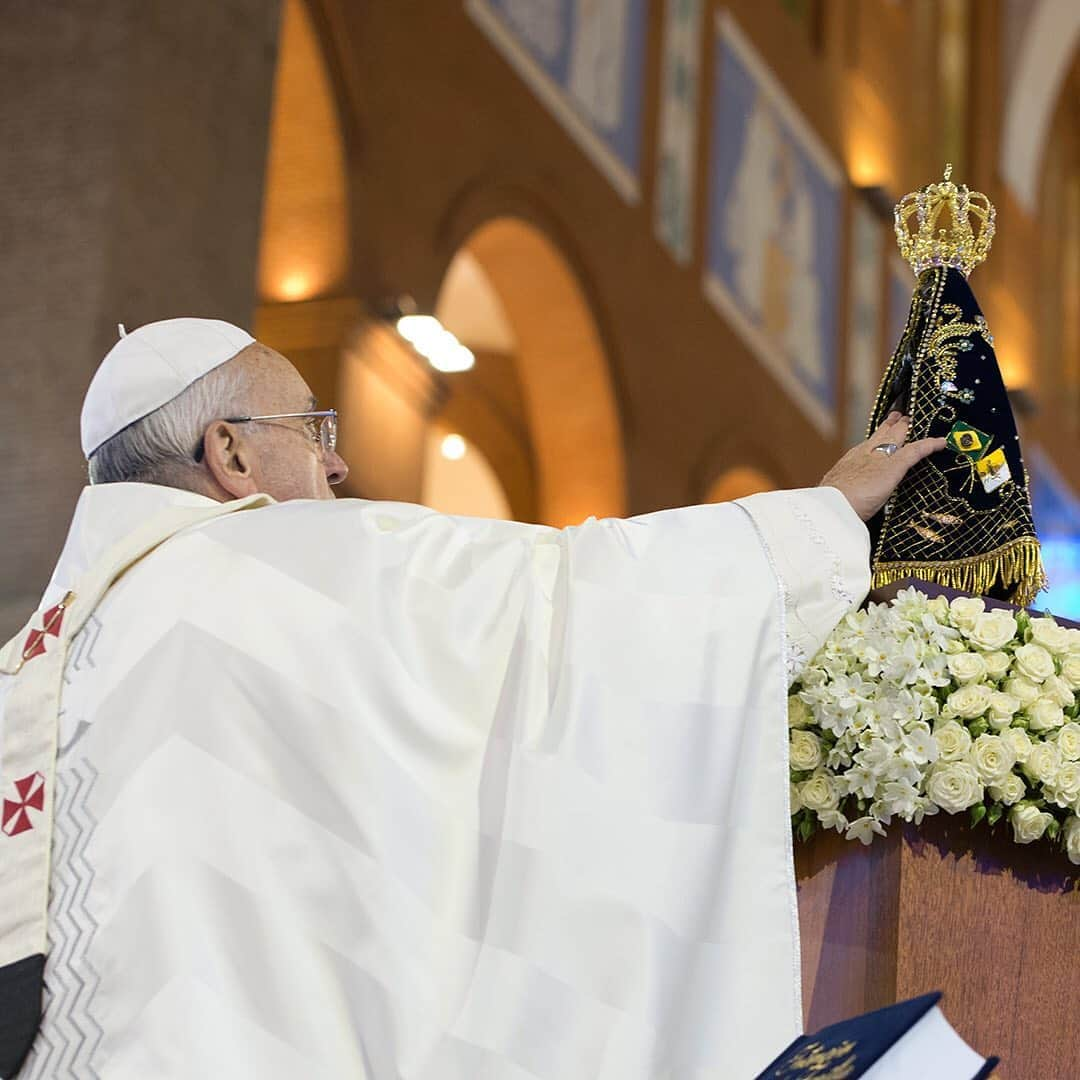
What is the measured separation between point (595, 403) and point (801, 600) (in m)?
8.38

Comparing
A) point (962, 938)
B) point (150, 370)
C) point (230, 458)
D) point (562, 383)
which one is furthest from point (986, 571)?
point (562, 383)

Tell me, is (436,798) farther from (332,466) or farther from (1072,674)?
(1072,674)

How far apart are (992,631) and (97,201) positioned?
4558mm

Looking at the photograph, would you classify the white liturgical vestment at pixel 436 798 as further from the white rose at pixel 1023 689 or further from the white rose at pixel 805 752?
the white rose at pixel 1023 689

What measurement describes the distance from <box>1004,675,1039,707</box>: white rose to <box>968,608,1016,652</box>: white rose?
0.16 feet

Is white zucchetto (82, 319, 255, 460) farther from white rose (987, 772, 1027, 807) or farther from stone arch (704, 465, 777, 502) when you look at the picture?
stone arch (704, 465, 777, 502)

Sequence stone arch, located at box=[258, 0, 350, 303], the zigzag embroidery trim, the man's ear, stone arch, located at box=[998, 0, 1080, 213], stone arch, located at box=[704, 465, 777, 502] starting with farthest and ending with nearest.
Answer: stone arch, located at box=[998, 0, 1080, 213] < stone arch, located at box=[704, 465, 777, 502] < stone arch, located at box=[258, 0, 350, 303] < the man's ear < the zigzag embroidery trim

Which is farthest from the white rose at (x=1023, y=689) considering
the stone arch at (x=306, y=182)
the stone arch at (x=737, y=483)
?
the stone arch at (x=737, y=483)

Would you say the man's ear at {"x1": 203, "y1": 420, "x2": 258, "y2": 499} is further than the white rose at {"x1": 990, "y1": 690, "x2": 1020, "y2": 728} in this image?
Yes

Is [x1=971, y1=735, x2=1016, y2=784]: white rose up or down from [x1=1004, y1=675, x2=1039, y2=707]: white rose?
down

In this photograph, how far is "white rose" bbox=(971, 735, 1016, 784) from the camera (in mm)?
2496

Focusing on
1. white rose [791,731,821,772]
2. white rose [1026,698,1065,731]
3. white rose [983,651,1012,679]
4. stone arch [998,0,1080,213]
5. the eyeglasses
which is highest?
stone arch [998,0,1080,213]

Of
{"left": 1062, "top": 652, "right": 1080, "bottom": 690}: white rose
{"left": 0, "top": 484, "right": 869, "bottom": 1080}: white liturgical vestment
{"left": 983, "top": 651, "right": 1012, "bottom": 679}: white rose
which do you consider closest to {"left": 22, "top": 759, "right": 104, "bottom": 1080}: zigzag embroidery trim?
{"left": 0, "top": 484, "right": 869, "bottom": 1080}: white liturgical vestment

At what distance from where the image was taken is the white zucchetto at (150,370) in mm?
3000
